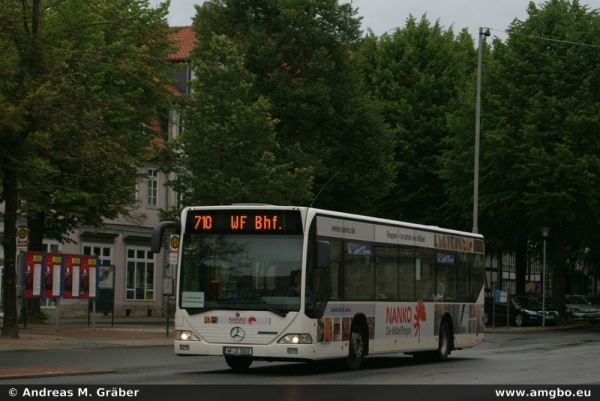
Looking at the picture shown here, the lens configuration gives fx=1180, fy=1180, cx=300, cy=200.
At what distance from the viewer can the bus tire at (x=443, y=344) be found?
82.5ft

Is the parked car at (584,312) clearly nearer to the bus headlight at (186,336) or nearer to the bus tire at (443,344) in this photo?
the bus tire at (443,344)

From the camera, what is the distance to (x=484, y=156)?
52.0 metres

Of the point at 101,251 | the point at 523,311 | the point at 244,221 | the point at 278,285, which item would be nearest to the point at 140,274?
A: the point at 101,251

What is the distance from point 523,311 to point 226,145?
67.9 ft

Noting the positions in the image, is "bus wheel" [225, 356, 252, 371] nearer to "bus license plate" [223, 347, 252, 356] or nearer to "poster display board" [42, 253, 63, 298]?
"bus license plate" [223, 347, 252, 356]

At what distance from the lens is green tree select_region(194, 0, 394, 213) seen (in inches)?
1880

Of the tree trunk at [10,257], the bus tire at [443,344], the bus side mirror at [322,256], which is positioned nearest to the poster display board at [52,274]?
the tree trunk at [10,257]

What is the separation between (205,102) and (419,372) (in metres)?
19.3

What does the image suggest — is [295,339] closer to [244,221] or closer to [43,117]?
[244,221]

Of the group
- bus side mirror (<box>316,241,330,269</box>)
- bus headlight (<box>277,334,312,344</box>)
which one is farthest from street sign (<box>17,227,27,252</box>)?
bus side mirror (<box>316,241,330,269</box>)

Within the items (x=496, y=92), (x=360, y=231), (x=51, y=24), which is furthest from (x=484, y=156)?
(x=360, y=231)

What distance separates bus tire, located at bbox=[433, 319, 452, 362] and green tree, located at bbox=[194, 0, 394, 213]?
2139cm

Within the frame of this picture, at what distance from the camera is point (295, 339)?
19266mm

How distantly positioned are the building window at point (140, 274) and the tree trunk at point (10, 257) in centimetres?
2930
